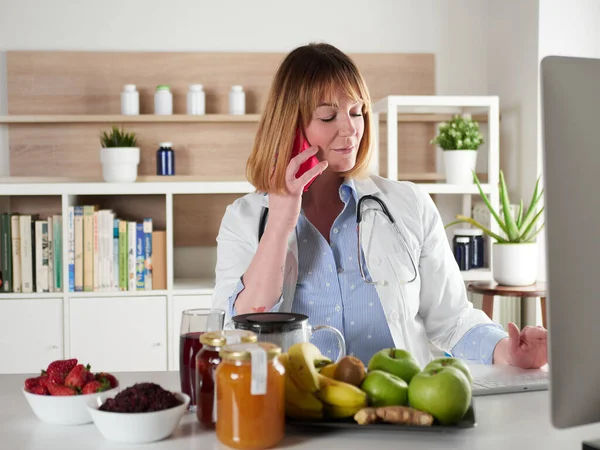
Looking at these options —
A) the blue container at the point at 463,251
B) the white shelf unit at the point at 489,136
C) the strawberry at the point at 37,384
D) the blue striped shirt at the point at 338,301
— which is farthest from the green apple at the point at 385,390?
the blue container at the point at 463,251

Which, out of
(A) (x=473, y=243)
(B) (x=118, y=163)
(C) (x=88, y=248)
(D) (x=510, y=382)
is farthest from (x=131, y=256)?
(D) (x=510, y=382)

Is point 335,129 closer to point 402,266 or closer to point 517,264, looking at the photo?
point 402,266

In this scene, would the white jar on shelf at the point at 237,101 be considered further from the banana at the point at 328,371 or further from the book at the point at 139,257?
the banana at the point at 328,371

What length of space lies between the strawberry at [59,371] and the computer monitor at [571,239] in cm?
75

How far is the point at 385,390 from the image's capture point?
1146 millimetres

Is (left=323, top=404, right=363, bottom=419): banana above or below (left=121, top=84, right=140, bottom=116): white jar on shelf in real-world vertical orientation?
below

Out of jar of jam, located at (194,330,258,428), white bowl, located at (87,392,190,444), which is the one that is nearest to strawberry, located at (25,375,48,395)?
white bowl, located at (87,392,190,444)

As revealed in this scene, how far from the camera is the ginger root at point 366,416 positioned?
3.65 ft

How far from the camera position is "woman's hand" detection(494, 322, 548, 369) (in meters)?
1.51

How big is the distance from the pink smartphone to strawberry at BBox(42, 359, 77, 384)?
771 millimetres

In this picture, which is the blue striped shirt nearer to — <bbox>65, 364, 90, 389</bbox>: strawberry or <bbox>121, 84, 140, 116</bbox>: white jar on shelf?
<bbox>65, 364, 90, 389</bbox>: strawberry

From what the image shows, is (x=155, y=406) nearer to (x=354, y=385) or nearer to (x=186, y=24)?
(x=354, y=385)

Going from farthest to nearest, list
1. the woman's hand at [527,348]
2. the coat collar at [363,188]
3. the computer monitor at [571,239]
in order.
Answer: the coat collar at [363,188]
the woman's hand at [527,348]
the computer monitor at [571,239]

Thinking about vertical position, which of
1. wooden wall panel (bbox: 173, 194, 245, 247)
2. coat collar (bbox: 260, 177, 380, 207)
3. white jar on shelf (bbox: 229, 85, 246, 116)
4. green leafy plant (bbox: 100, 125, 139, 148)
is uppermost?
white jar on shelf (bbox: 229, 85, 246, 116)
